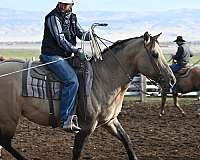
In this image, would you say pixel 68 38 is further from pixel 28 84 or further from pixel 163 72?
pixel 163 72

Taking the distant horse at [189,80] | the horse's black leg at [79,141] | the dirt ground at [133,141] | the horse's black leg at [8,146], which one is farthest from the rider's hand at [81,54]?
the distant horse at [189,80]

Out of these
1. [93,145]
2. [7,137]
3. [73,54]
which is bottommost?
[93,145]

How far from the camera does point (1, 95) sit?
360 inches

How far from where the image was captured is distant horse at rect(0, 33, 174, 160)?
8906 mm

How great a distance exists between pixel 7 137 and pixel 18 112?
463mm

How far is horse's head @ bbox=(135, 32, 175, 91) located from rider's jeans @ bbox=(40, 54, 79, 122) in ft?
3.74

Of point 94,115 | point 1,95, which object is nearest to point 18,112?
point 1,95

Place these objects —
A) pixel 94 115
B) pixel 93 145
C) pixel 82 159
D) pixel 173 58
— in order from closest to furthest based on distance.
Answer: pixel 94 115 < pixel 82 159 < pixel 93 145 < pixel 173 58

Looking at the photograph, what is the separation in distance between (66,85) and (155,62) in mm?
1431

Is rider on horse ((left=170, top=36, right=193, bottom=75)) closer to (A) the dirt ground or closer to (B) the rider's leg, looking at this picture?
(A) the dirt ground

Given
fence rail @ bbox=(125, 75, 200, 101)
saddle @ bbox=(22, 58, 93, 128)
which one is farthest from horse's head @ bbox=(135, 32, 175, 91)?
fence rail @ bbox=(125, 75, 200, 101)

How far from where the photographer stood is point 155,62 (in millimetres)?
8891

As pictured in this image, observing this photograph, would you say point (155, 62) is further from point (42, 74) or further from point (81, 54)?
point (42, 74)

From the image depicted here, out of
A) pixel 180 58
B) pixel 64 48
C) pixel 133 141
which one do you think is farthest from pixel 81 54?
pixel 180 58
